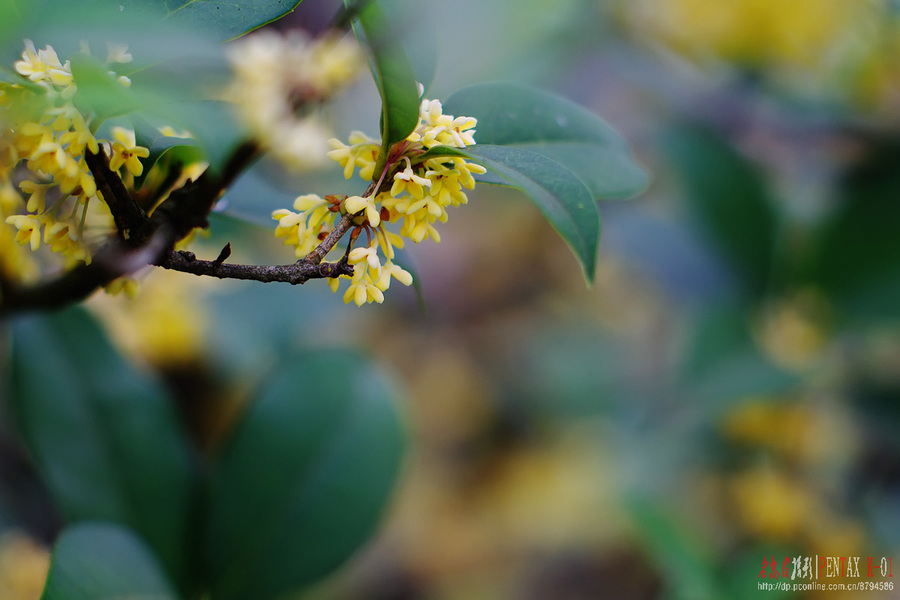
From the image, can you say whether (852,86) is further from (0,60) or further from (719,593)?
(0,60)

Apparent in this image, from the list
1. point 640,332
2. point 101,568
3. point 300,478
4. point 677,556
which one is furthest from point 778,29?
point 101,568

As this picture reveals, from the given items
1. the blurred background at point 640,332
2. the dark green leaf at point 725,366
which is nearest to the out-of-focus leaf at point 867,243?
the blurred background at point 640,332

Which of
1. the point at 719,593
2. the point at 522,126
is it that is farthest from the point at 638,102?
the point at 522,126

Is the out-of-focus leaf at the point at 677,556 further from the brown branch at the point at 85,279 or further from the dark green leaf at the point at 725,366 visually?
the brown branch at the point at 85,279

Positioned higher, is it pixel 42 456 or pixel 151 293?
pixel 151 293

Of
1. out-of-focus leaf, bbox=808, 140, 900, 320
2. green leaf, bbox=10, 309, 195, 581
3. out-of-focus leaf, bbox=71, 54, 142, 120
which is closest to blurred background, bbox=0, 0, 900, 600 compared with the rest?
out-of-focus leaf, bbox=808, 140, 900, 320

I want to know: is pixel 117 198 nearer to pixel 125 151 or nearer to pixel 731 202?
pixel 125 151
